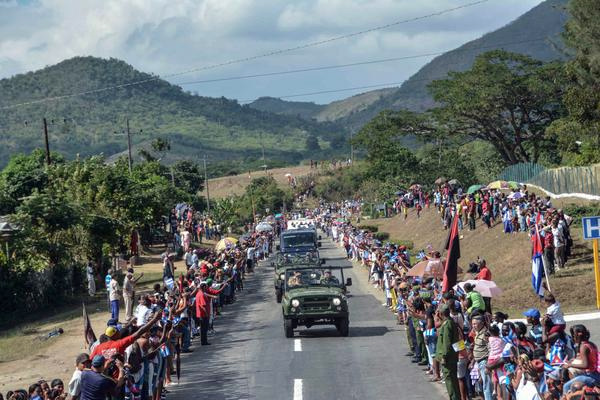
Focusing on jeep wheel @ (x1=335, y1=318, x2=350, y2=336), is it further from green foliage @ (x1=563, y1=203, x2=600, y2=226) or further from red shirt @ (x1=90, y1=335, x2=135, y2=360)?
green foliage @ (x1=563, y1=203, x2=600, y2=226)

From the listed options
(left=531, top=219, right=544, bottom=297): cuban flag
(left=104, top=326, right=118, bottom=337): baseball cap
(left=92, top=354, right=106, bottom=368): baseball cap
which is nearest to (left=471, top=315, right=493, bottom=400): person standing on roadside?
(left=104, top=326, right=118, bottom=337): baseball cap

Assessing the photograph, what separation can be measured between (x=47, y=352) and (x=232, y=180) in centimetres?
15448

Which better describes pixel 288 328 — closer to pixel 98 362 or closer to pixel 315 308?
pixel 315 308

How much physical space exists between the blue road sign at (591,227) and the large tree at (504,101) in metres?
43.9

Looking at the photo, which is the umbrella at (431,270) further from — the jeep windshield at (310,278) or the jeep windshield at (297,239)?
the jeep windshield at (297,239)

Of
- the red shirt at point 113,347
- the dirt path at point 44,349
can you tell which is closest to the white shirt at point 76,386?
the red shirt at point 113,347

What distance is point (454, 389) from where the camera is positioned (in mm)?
15594

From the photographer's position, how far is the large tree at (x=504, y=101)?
68.4m

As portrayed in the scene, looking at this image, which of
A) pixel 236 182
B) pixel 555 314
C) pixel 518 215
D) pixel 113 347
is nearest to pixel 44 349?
pixel 113 347

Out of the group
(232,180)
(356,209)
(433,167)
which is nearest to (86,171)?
(433,167)

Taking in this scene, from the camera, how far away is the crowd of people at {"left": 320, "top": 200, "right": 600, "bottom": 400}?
12055mm

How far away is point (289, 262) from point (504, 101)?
37542 millimetres

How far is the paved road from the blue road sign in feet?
17.4

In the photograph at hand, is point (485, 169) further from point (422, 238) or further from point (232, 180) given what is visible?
point (232, 180)
